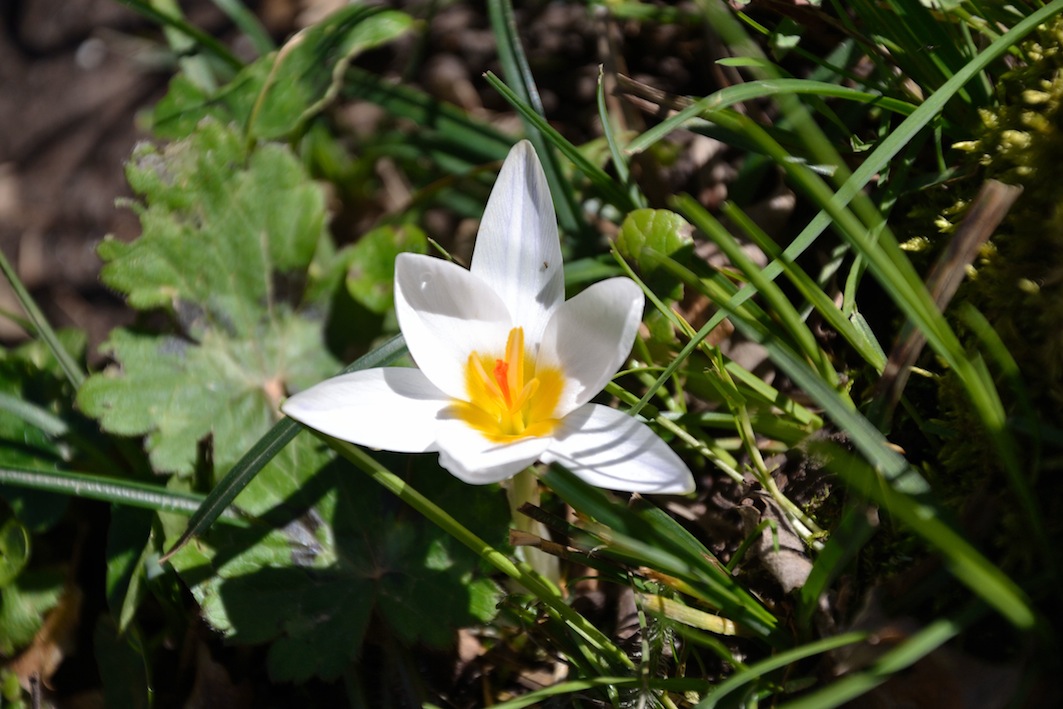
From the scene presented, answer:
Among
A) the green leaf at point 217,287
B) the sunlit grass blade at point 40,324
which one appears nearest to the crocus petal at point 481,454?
the green leaf at point 217,287

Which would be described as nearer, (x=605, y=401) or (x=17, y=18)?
(x=605, y=401)

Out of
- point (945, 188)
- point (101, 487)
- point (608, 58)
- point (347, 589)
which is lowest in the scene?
point (347, 589)

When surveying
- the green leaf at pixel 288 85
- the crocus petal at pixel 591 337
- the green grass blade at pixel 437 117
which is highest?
the green leaf at pixel 288 85

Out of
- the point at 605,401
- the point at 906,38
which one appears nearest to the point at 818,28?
the point at 906,38

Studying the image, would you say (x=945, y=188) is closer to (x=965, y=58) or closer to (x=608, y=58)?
(x=965, y=58)

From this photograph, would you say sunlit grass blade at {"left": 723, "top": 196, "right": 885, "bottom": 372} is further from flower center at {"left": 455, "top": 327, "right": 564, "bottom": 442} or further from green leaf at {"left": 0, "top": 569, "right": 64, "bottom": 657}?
green leaf at {"left": 0, "top": 569, "right": 64, "bottom": 657}

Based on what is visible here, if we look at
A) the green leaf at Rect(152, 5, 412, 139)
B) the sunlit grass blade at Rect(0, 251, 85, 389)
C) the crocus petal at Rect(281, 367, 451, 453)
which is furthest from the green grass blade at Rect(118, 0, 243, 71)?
the crocus petal at Rect(281, 367, 451, 453)

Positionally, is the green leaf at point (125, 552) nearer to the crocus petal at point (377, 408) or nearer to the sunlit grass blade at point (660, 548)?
the crocus petal at point (377, 408)
